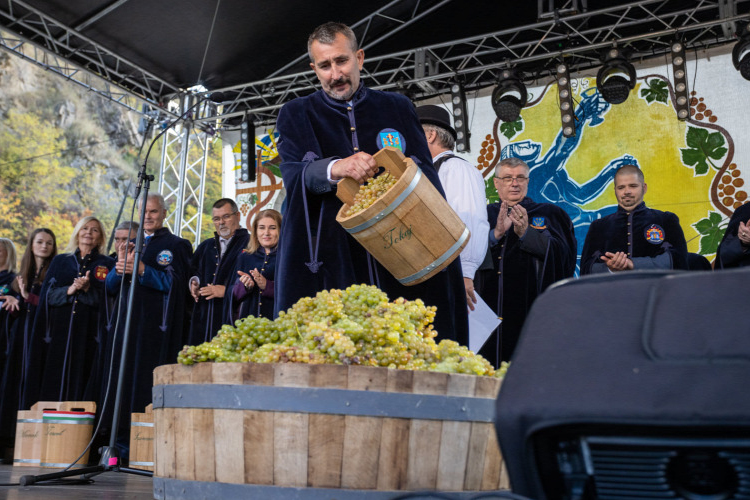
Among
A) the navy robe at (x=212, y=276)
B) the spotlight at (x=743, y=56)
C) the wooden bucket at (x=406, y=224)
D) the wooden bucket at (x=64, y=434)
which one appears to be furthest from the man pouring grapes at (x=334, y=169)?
the spotlight at (x=743, y=56)

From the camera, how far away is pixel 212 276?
6.67m

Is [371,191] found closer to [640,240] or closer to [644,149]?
[640,240]

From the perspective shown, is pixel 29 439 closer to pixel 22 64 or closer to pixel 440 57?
pixel 440 57

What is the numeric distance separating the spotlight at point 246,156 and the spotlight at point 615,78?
398cm

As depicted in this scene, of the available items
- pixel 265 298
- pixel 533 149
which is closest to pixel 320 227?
pixel 265 298

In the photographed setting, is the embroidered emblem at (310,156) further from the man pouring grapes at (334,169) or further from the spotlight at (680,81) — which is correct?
the spotlight at (680,81)

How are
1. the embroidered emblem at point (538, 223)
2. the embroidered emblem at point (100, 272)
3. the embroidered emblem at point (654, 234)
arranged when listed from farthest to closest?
1. the embroidered emblem at point (100, 272)
2. the embroidered emblem at point (538, 223)
3. the embroidered emblem at point (654, 234)

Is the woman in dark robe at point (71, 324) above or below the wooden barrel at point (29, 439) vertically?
above

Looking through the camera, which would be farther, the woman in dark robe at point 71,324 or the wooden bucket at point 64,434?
the woman in dark robe at point 71,324

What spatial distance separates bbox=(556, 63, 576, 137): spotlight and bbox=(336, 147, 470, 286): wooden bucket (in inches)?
203

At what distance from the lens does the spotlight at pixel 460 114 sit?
7.81 meters

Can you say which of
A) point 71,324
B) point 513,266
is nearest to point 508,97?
point 513,266

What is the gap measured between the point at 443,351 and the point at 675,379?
130 centimetres

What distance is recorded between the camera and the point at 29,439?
198 inches
